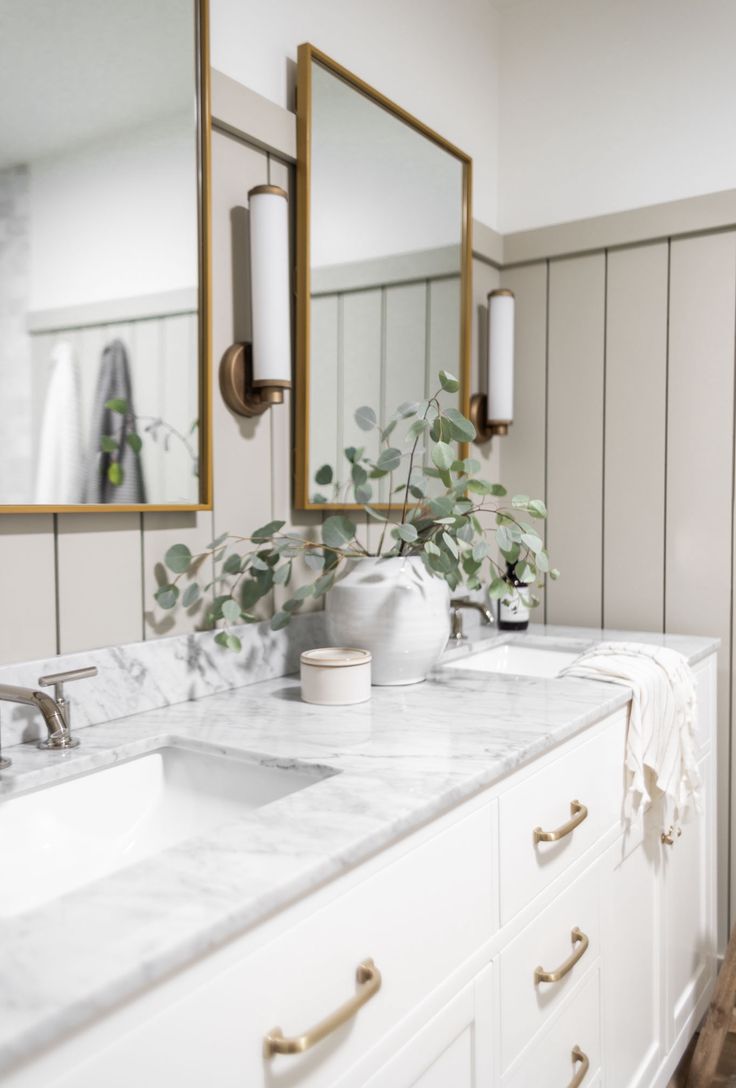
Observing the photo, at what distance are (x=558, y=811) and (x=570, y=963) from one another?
23 cm

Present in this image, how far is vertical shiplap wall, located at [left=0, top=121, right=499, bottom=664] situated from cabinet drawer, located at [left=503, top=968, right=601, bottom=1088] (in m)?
0.80

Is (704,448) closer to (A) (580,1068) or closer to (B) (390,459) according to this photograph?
(B) (390,459)

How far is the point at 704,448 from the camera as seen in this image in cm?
210

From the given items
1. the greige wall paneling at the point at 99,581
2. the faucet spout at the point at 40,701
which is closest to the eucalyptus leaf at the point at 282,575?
the greige wall paneling at the point at 99,581

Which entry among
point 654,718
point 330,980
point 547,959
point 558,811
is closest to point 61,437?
point 330,980

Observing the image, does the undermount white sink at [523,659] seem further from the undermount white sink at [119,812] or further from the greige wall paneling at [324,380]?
the undermount white sink at [119,812]

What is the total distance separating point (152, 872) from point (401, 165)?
164 centimetres

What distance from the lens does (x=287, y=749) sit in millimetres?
1085

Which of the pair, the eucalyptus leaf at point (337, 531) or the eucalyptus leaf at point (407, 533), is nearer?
the eucalyptus leaf at point (407, 533)

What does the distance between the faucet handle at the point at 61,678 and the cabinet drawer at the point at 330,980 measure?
0.50 m

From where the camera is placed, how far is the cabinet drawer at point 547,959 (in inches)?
43.4

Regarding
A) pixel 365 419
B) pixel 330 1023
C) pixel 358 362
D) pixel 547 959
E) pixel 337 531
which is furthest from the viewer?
pixel 358 362

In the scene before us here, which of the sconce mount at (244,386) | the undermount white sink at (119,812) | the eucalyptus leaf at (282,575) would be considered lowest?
the undermount white sink at (119,812)

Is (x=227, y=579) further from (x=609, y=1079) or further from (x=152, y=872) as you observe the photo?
(x=609, y=1079)
